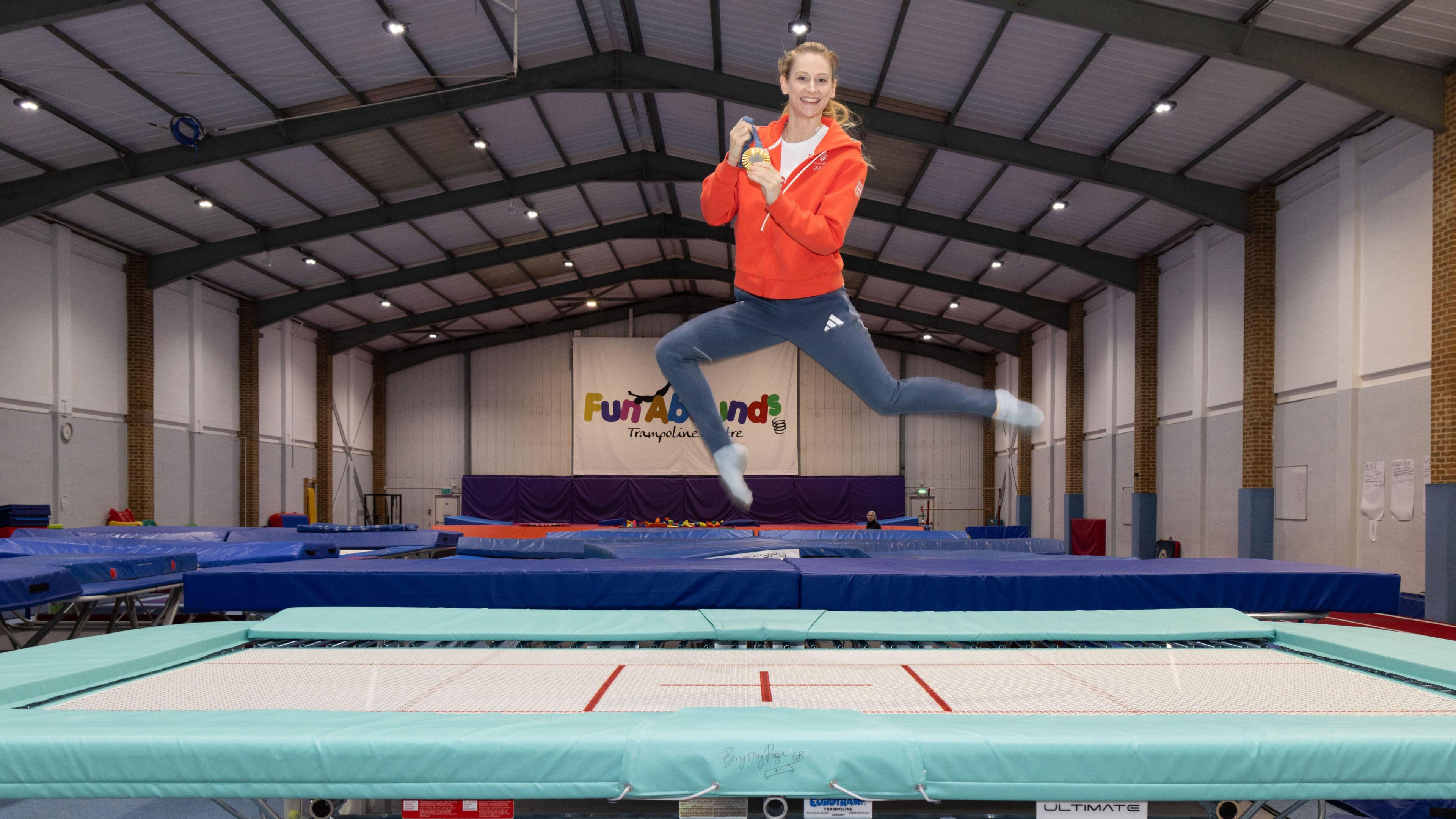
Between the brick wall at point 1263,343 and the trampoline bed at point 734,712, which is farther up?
the brick wall at point 1263,343

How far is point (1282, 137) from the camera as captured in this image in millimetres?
10250

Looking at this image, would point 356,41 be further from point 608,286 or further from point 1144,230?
point 1144,230

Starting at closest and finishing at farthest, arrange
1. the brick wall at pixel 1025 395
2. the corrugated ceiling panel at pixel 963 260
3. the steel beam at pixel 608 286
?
the corrugated ceiling panel at pixel 963 260 → the steel beam at pixel 608 286 → the brick wall at pixel 1025 395

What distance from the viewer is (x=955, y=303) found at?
19.4 m

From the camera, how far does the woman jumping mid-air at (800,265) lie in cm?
224

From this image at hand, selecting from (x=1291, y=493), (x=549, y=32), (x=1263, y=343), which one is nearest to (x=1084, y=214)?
(x=1263, y=343)

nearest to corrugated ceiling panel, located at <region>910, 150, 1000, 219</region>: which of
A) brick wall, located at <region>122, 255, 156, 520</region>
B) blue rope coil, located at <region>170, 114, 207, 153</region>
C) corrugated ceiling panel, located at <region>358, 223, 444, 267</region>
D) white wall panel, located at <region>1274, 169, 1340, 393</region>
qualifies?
white wall panel, located at <region>1274, 169, 1340, 393</region>

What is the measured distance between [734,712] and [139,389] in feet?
52.5

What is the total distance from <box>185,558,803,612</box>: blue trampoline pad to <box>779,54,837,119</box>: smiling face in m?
2.94

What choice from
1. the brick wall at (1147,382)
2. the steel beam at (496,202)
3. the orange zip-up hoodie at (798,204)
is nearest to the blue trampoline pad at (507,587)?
the orange zip-up hoodie at (798,204)

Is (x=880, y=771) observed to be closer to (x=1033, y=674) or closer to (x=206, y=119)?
(x=1033, y=674)

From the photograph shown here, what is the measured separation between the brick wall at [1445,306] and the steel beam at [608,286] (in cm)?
1252

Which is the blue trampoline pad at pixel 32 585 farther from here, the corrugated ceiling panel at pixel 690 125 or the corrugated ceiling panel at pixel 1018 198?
the corrugated ceiling panel at pixel 1018 198

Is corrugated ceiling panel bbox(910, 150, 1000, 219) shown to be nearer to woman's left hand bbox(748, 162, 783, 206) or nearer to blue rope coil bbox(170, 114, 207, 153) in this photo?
blue rope coil bbox(170, 114, 207, 153)
